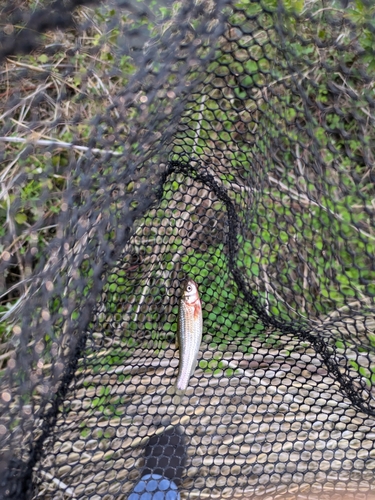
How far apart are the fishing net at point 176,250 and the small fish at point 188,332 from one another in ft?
0.35

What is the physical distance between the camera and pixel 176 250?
5.12 feet

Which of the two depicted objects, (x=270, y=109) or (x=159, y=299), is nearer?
(x=270, y=109)

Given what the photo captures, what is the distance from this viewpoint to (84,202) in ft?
3.60

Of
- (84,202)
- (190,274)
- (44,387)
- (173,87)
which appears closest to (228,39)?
(173,87)

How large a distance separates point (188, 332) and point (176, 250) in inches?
14.1

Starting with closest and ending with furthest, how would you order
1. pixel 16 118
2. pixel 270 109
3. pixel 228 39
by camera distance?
pixel 228 39, pixel 270 109, pixel 16 118

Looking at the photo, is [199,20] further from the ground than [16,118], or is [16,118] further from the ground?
[199,20]

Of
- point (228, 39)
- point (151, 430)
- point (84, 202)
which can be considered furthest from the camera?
point (151, 430)

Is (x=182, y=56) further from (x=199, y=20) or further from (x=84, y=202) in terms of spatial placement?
(x=84, y=202)

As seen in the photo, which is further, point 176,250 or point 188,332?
point 176,250

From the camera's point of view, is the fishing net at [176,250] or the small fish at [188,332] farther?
the small fish at [188,332]

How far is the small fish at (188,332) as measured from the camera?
1.30m

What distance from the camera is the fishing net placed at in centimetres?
108

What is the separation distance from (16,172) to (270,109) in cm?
114
